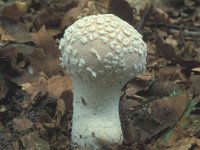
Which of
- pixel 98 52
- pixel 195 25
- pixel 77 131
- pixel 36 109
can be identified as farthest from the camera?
pixel 195 25

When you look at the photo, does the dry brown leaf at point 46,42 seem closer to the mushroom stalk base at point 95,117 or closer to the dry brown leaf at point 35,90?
the dry brown leaf at point 35,90

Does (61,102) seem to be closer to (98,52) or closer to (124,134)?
(124,134)

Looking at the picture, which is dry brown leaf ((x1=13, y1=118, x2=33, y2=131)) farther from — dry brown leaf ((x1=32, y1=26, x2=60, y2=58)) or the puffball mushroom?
dry brown leaf ((x1=32, y1=26, x2=60, y2=58))

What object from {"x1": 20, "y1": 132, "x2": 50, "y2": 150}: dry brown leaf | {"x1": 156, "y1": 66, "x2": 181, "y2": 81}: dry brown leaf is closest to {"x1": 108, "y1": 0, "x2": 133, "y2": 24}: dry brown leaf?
{"x1": 156, "y1": 66, "x2": 181, "y2": 81}: dry brown leaf

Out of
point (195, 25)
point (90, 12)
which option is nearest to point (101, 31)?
point (90, 12)

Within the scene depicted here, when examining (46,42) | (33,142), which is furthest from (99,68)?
(46,42)

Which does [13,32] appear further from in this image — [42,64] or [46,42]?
[42,64]
